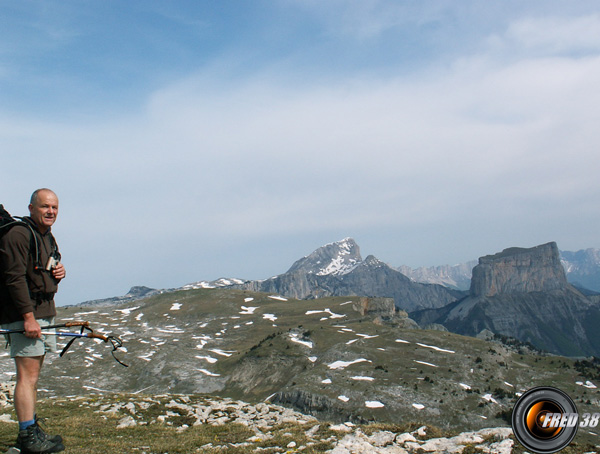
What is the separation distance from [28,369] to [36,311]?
1527 mm

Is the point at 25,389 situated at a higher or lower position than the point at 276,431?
higher

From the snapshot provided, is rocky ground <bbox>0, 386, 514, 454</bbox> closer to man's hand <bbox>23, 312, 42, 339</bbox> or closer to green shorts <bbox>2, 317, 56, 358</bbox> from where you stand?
green shorts <bbox>2, 317, 56, 358</bbox>

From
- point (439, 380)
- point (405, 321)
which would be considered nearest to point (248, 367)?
point (439, 380)

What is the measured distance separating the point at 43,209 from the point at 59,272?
1.83 m

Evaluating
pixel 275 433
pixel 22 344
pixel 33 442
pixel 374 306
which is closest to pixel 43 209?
pixel 22 344

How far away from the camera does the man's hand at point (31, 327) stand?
1201 centimetres

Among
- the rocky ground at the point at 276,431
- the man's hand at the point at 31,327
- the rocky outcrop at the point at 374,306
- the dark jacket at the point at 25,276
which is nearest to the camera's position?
the dark jacket at the point at 25,276

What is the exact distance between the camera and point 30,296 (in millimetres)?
12742

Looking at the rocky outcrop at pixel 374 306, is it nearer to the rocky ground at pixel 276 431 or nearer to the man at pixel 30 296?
the rocky ground at pixel 276 431

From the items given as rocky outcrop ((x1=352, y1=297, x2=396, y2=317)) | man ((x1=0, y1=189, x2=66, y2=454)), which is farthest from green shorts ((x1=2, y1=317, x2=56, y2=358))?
rocky outcrop ((x1=352, y1=297, x2=396, y2=317))

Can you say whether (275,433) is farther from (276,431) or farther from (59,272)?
(59,272)

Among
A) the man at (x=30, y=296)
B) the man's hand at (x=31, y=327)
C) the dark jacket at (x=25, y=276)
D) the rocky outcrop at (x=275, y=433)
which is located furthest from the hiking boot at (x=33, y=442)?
the rocky outcrop at (x=275, y=433)

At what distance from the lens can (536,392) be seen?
1520cm

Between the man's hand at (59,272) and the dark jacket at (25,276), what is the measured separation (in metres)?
0.11
